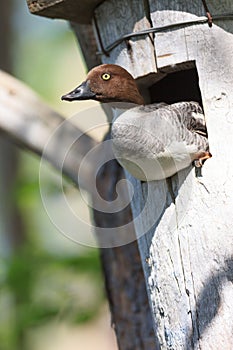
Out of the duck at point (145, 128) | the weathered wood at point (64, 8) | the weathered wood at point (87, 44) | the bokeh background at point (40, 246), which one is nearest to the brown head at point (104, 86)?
the duck at point (145, 128)

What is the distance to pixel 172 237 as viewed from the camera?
2561 millimetres

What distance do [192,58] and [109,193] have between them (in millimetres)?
1358

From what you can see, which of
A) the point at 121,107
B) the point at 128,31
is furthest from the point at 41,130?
the point at 121,107

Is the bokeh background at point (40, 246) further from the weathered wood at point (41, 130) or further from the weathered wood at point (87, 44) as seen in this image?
the weathered wood at point (87, 44)

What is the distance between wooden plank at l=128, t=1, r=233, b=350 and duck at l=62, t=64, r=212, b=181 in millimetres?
61

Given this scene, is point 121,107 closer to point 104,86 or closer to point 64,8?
point 104,86

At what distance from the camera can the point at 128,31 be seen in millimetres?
2701

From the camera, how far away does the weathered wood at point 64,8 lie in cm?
280

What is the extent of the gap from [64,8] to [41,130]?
105 centimetres

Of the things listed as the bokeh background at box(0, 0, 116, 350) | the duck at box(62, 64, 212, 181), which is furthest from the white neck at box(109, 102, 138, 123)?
the bokeh background at box(0, 0, 116, 350)

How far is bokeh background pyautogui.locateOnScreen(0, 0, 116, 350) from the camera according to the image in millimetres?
4438

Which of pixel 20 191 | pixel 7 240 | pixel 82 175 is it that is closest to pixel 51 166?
pixel 82 175

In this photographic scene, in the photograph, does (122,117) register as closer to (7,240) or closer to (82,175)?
(82,175)

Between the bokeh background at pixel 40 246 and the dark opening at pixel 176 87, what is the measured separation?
28 centimetres
